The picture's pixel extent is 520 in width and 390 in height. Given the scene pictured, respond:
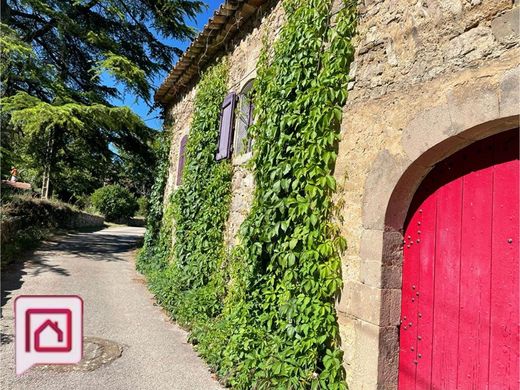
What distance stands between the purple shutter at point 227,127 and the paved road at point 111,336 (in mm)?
2577

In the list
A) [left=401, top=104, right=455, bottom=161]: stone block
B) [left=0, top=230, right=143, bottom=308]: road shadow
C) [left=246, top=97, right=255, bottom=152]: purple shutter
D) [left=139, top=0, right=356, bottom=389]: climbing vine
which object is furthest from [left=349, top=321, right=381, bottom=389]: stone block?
[left=0, top=230, right=143, bottom=308]: road shadow

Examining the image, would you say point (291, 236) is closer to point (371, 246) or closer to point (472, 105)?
point (371, 246)

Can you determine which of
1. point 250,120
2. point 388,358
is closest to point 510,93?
point 388,358

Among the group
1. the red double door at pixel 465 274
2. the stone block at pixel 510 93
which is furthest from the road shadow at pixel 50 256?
the stone block at pixel 510 93

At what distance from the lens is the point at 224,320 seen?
4.75 m

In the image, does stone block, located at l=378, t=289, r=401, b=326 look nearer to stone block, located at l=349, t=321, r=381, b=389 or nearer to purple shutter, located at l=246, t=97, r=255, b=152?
stone block, located at l=349, t=321, r=381, b=389

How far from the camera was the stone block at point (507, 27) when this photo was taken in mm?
2170

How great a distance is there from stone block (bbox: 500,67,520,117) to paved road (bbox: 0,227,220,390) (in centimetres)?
334

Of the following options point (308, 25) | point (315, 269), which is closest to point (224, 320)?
point (315, 269)

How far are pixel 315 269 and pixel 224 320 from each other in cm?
186

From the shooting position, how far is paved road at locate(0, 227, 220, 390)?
3824 millimetres

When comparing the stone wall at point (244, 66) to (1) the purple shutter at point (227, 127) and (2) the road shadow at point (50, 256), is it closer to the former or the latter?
(1) the purple shutter at point (227, 127)

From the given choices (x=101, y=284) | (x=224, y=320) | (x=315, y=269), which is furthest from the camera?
(x=101, y=284)

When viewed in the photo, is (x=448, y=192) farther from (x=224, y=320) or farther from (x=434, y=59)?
(x=224, y=320)
